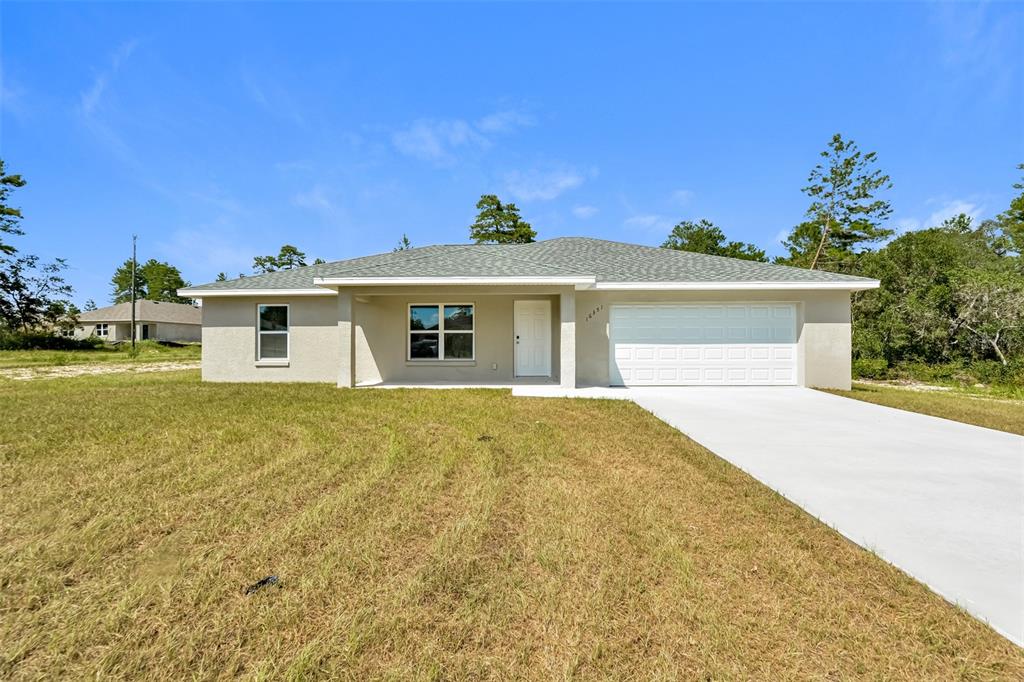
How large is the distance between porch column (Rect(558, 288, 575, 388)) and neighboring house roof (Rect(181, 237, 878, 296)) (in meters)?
0.52

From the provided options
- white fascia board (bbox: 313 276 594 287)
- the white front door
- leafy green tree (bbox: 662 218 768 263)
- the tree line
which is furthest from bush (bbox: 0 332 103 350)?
leafy green tree (bbox: 662 218 768 263)

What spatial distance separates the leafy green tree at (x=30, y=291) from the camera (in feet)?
103

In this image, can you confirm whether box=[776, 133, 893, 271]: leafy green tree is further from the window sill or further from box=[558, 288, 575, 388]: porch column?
the window sill

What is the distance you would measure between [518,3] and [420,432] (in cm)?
1169

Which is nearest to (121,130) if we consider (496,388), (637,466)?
(496,388)

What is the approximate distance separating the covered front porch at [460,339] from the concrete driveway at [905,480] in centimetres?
468

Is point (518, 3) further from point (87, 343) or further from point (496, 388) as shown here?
point (87, 343)

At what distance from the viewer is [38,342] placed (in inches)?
1177

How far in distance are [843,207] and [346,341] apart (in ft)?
92.8

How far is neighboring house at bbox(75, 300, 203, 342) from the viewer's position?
3953 centimetres

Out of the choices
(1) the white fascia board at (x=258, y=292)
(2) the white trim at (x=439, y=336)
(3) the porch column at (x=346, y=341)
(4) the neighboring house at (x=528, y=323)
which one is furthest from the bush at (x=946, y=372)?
(1) the white fascia board at (x=258, y=292)

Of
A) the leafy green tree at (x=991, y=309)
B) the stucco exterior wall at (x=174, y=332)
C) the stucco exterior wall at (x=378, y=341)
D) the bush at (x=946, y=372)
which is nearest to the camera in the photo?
the stucco exterior wall at (x=378, y=341)

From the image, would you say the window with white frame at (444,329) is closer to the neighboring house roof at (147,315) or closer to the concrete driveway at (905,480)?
the concrete driveway at (905,480)

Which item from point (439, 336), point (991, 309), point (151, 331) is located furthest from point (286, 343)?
point (151, 331)
